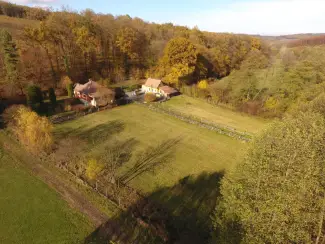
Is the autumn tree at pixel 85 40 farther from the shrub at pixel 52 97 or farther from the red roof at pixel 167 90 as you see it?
the red roof at pixel 167 90

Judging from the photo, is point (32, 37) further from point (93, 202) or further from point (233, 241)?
point (233, 241)

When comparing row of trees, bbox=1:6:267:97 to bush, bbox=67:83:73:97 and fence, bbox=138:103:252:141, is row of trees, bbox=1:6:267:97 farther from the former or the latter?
fence, bbox=138:103:252:141

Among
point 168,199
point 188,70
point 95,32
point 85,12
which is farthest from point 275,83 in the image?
point 85,12

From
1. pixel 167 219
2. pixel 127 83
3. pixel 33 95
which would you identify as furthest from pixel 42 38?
pixel 167 219

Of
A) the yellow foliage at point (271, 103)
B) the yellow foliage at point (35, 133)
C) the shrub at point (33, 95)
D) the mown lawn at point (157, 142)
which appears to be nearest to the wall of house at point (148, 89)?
the mown lawn at point (157, 142)

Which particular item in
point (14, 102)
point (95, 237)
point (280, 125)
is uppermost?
point (280, 125)

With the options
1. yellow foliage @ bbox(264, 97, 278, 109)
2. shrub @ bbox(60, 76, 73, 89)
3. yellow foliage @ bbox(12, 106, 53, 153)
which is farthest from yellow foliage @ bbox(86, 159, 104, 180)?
yellow foliage @ bbox(264, 97, 278, 109)
